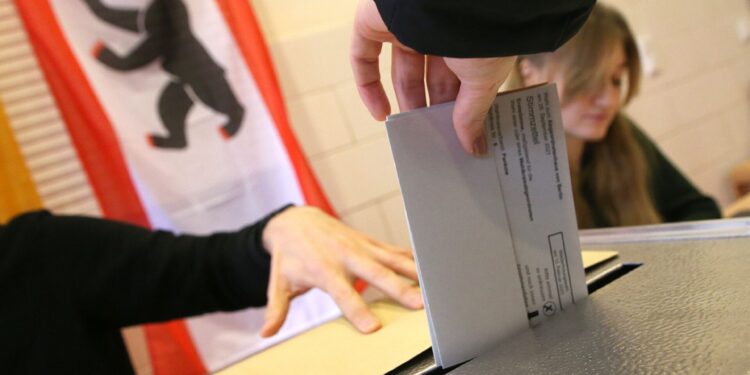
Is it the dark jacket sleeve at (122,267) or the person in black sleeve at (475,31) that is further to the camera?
the dark jacket sleeve at (122,267)

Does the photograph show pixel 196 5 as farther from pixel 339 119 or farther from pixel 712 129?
pixel 712 129

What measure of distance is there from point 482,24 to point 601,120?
1.33m

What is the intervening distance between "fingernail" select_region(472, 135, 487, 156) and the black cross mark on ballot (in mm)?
132

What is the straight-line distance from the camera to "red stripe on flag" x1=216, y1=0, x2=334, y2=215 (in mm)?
1544

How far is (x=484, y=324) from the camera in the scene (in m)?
0.47

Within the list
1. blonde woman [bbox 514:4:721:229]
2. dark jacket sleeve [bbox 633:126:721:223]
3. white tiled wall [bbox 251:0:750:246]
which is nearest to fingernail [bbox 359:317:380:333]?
white tiled wall [bbox 251:0:750:246]

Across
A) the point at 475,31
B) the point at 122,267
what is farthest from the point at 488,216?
the point at 122,267

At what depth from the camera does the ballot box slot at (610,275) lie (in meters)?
0.56

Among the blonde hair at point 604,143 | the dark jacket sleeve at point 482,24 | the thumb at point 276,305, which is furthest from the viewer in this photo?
the blonde hair at point 604,143

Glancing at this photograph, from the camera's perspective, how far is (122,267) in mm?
938

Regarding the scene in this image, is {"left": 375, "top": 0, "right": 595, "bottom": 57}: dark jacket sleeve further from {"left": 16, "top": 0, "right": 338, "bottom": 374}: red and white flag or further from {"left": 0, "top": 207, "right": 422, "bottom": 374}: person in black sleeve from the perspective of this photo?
{"left": 16, "top": 0, "right": 338, "bottom": 374}: red and white flag

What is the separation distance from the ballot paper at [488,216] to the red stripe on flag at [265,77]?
3.61ft

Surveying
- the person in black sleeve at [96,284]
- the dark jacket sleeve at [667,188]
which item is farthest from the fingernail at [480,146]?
the dark jacket sleeve at [667,188]

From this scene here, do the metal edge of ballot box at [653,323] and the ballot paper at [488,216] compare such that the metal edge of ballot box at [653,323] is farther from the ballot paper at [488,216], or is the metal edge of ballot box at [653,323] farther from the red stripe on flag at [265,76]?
the red stripe on flag at [265,76]
